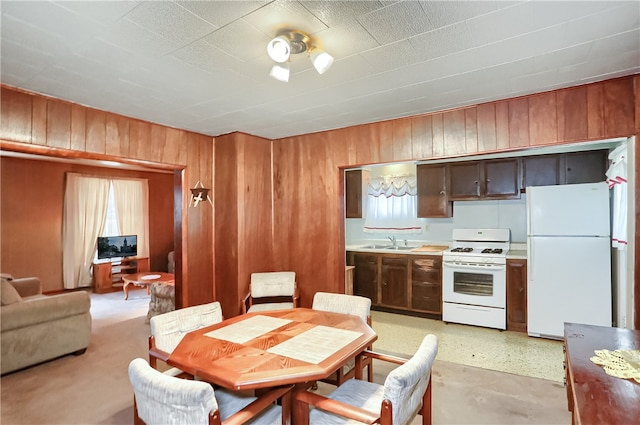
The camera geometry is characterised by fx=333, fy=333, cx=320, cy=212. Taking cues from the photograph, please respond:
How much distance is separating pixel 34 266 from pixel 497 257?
7236 millimetres

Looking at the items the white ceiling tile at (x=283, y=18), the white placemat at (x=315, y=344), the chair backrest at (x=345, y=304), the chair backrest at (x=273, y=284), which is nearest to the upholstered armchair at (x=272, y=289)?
the chair backrest at (x=273, y=284)

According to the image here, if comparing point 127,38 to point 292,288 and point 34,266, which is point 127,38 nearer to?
point 292,288

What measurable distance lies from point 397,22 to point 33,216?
674cm

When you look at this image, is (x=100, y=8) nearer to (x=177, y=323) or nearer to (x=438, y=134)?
(x=177, y=323)

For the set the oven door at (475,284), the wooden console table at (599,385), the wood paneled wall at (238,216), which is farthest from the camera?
the oven door at (475,284)

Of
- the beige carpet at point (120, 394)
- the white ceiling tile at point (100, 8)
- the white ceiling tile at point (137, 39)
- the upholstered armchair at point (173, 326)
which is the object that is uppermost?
the white ceiling tile at point (137, 39)

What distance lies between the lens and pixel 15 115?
2422mm

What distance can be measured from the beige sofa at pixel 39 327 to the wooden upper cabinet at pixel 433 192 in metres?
4.45

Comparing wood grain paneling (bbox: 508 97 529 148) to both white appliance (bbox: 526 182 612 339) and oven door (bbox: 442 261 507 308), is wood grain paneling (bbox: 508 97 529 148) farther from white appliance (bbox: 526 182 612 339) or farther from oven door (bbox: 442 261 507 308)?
oven door (bbox: 442 261 507 308)

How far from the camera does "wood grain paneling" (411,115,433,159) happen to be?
3119 millimetres

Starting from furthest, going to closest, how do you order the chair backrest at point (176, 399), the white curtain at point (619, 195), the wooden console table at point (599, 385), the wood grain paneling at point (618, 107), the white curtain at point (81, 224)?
the white curtain at point (81, 224), the white curtain at point (619, 195), the wood grain paneling at point (618, 107), the chair backrest at point (176, 399), the wooden console table at point (599, 385)

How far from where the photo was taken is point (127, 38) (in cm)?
173

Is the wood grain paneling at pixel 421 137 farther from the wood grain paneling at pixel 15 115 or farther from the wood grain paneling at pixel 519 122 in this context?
the wood grain paneling at pixel 15 115

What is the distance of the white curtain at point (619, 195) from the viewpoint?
2.82 metres
